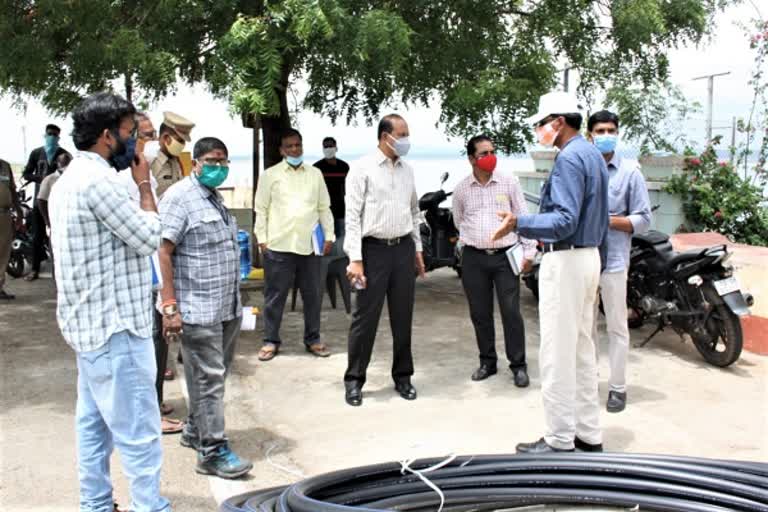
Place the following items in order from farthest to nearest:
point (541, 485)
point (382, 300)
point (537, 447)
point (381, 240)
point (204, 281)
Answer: point (382, 300) → point (381, 240) → point (537, 447) → point (204, 281) → point (541, 485)

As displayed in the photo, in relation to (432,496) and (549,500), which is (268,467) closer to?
(432,496)

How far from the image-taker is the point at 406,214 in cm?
539

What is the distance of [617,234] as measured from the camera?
5227 mm

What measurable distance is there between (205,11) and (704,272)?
14.0 feet

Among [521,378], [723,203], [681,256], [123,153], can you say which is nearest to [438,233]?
[723,203]

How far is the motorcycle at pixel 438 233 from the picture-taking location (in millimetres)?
8984

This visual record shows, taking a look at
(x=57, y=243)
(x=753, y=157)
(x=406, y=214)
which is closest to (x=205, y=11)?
(x=406, y=214)

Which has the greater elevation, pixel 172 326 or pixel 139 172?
pixel 139 172

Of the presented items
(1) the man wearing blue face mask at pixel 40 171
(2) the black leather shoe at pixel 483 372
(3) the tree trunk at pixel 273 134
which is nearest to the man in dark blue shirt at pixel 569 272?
(2) the black leather shoe at pixel 483 372

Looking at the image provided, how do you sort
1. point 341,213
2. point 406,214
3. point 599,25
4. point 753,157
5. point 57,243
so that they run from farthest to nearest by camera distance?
point 753,157
point 341,213
point 599,25
point 406,214
point 57,243

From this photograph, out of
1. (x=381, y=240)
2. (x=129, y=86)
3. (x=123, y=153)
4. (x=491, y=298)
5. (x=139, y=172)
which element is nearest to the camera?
(x=123, y=153)

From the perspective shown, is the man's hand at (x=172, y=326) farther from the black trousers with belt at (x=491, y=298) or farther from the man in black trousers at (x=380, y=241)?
the black trousers with belt at (x=491, y=298)

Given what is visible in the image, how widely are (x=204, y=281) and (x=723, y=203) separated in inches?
250

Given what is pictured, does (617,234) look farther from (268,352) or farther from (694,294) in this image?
(268,352)
